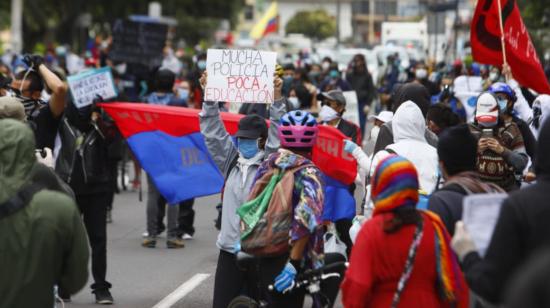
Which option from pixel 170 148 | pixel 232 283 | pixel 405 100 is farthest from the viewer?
pixel 170 148

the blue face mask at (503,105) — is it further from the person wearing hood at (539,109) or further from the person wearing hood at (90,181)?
the person wearing hood at (90,181)

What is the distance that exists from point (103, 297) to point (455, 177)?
16.2ft

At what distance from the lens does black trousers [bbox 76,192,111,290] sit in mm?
10352

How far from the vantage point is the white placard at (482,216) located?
497 cm

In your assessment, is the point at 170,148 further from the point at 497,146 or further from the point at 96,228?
the point at 497,146

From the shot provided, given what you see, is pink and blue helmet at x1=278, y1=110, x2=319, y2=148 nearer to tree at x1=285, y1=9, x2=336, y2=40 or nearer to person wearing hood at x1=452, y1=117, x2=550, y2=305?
person wearing hood at x1=452, y1=117, x2=550, y2=305

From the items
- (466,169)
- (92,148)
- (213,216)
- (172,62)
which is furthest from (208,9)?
(466,169)

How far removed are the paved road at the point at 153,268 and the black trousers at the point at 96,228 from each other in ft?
0.73

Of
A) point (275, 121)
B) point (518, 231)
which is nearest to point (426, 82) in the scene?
point (275, 121)

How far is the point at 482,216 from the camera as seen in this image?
4996 mm

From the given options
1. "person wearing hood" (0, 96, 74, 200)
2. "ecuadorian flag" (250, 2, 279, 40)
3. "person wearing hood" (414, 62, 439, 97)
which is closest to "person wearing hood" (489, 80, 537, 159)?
"person wearing hood" (0, 96, 74, 200)

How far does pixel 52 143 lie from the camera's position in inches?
364

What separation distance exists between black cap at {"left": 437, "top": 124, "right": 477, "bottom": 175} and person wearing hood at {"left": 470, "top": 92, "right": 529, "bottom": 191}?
117 inches

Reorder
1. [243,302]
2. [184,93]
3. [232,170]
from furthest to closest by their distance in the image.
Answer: [184,93], [232,170], [243,302]
